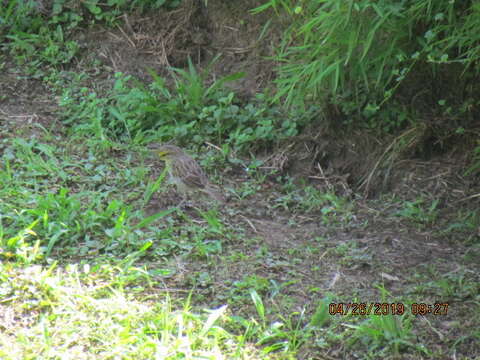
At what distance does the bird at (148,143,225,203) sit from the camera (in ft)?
20.2

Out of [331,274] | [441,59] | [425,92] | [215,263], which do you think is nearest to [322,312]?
[331,274]

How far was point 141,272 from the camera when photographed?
5.04m

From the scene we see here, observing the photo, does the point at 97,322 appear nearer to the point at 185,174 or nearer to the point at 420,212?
the point at 185,174

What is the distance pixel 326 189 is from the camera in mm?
6562

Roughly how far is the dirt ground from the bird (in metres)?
0.29

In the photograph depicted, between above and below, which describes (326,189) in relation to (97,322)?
below

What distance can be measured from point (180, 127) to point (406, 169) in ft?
7.41

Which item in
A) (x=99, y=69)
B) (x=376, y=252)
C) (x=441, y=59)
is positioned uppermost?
(x=441, y=59)

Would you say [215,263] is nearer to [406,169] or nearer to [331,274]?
[331,274]

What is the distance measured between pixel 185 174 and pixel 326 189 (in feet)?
4.28

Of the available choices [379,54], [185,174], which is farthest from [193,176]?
[379,54]

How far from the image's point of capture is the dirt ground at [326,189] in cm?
500

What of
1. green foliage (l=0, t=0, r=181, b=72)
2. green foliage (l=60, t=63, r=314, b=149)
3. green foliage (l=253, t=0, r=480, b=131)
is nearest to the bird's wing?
green foliage (l=60, t=63, r=314, b=149)
